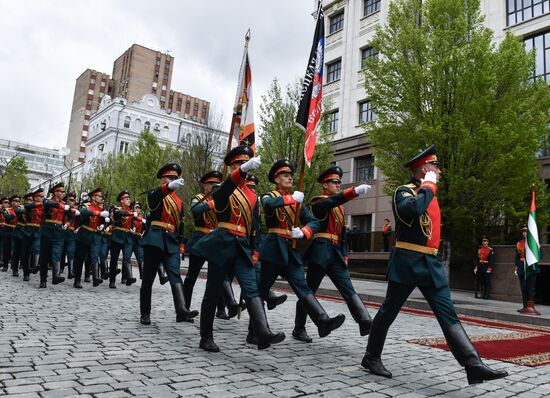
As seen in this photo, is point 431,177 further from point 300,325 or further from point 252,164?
point 300,325

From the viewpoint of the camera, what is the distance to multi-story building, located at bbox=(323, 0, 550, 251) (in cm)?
2145

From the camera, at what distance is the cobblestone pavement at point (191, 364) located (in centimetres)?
370

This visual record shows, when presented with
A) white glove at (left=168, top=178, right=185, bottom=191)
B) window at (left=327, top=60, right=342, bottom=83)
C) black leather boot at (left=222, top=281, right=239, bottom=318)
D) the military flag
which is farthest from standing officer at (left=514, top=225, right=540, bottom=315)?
window at (left=327, top=60, right=342, bottom=83)

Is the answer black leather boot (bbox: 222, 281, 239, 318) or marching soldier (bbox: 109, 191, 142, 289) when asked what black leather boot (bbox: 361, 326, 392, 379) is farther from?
marching soldier (bbox: 109, 191, 142, 289)

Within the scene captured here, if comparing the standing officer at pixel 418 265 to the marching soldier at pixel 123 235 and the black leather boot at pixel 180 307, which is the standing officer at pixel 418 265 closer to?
the black leather boot at pixel 180 307

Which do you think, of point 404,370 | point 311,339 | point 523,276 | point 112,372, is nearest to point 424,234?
point 404,370

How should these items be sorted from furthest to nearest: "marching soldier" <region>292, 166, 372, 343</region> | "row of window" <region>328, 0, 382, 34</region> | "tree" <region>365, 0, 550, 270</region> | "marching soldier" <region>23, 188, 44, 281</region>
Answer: "row of window" <region>328, 0, 382, 34</region>, "tree" <region>365, 0, 550, 270</region>, "marching soldier" <region>23, 188, 44, 281</region>, "marching soldier" <region>292, 166, 372, 343</region>

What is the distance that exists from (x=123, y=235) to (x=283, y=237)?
706 cm

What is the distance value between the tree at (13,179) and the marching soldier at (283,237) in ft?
149

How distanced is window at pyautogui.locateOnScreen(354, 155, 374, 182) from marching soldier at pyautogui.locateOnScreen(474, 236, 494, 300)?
11402mm

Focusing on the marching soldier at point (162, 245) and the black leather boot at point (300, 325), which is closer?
the black leather boot at point (300, 325)

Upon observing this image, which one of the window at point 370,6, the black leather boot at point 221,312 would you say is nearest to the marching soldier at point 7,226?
the black leather boot at point 221,312

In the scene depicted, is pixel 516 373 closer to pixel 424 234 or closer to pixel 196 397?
pixel 424 234

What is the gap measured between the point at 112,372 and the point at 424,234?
9.87ft
